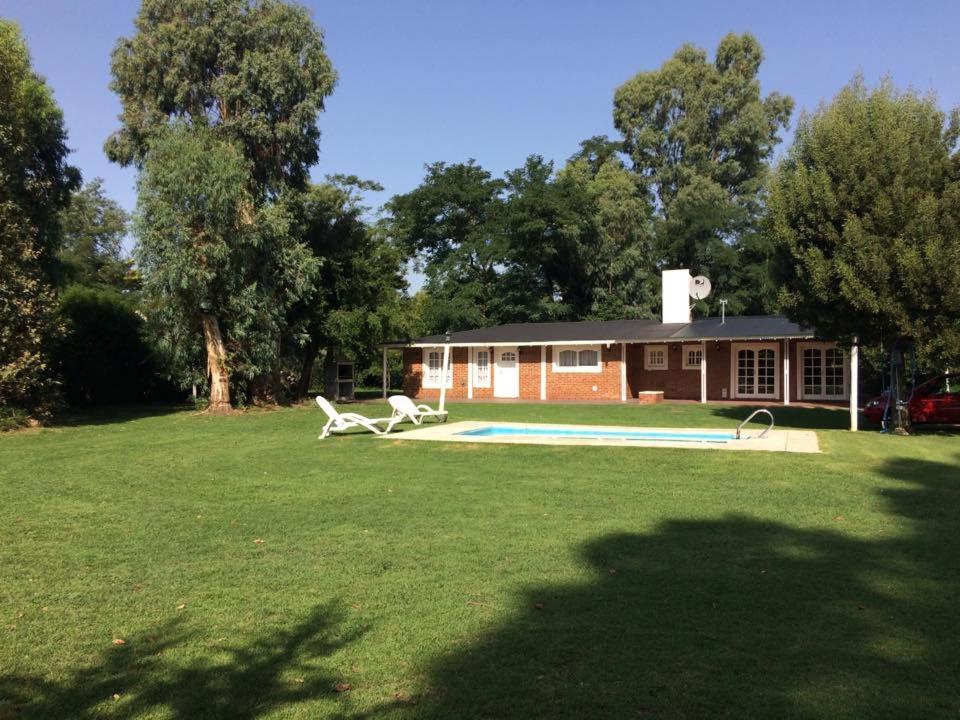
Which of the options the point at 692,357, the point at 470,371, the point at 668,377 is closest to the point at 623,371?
the point at 668,377

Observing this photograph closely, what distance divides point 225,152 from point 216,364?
258 inches

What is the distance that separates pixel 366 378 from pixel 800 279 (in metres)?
30.1

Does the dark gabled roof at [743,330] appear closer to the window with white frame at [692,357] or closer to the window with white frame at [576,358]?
the window with white frame at [692,357]

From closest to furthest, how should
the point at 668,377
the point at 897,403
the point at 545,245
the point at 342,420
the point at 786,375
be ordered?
the point at 342,420
the point at 897,403
the point at 786,375
the point at 668,377
the point at 545,245

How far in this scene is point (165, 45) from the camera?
23750 mm

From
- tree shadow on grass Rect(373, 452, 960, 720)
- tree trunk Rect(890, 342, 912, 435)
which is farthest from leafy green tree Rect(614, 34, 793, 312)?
tree shadow on grass Rect(373, 452, 960, 720)

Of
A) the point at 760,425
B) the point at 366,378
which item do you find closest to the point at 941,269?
the point at 760,425

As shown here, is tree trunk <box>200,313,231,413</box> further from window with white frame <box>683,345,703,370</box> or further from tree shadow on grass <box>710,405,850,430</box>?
window with white frame <box>683,345,703,370</box>

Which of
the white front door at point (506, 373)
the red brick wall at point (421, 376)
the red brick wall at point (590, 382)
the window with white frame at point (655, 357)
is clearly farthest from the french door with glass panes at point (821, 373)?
the red brick wall at point (421, 376)

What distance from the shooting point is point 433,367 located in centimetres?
3275

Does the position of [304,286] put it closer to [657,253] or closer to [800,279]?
[800,279]

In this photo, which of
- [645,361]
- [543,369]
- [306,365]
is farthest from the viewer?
[543,369]

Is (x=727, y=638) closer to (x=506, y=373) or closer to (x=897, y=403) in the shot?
(x=897, y=403)

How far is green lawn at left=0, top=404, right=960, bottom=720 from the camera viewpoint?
11.3 ft
